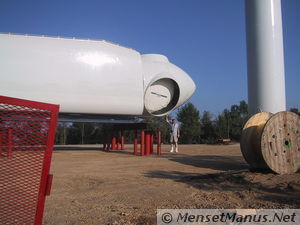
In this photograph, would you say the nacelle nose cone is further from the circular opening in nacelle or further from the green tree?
the green tree

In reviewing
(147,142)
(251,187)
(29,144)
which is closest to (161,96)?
(147,142)

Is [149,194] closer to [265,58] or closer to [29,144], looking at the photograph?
[29,144]

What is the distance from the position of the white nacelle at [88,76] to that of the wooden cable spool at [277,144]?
4.80 meters

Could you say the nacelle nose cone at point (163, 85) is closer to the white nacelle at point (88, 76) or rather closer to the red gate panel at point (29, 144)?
the white nacelle at point (88, 76)

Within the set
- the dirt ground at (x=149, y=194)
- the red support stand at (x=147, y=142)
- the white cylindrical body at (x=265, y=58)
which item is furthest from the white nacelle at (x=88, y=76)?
the dirt ground at (x=149, y=194)

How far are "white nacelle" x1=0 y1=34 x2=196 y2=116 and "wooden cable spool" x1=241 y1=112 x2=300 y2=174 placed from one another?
189 inches

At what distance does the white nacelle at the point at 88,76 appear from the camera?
26.6ft

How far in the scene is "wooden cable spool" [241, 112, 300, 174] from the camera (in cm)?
486

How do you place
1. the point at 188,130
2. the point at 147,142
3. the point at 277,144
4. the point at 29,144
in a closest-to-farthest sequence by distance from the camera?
the point at 29,144 → the point at 277,144 → the point at 147,142 → the point at 188,130

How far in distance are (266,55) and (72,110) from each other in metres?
5.85

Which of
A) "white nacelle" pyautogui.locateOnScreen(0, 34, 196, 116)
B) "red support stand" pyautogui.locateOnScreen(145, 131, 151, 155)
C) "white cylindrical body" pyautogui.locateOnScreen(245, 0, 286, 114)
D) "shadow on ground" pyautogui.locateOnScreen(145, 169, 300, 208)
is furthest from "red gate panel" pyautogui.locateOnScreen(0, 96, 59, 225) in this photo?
"red support stand" pyautogui.locateOnScreen(145, 131, 151, 155)

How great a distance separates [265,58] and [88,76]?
5128mm

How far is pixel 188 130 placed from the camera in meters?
28.9

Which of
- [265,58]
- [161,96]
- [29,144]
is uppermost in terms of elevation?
[265,58]
